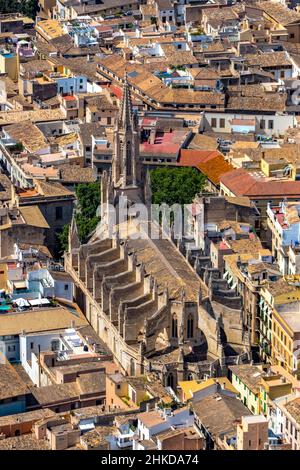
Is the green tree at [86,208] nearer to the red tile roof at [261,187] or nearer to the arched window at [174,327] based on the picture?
the red tile roof at [261,187]

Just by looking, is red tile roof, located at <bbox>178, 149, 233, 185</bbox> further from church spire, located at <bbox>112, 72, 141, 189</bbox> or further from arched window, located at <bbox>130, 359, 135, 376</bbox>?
arched window, located at <bbox>130, 359, 135, 376</bbox>

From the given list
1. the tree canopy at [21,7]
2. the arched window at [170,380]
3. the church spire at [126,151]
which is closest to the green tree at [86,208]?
the church spire at [126,151]

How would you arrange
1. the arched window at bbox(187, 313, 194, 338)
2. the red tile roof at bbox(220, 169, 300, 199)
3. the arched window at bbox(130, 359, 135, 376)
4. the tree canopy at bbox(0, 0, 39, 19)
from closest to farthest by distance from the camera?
the arched window at bbox(187, 313, 194, 338), the arched window at bbox(130, 359, 135, 376), the red tile roof at bbox(220, 169, 300, 199), the tree canopy at bbox(0, 0, 39, 19)

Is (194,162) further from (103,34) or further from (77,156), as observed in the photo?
(103,34)

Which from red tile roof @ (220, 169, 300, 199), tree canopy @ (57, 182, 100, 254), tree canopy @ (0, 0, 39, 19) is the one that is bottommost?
tree canopy @ (57, 182, 100, 254)

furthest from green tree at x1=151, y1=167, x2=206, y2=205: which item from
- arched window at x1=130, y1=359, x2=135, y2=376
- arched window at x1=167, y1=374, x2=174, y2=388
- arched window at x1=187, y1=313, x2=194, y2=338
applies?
arched window at x1=167, y1=374, x2=174, y2=388

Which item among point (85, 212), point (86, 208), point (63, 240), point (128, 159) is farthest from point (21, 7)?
point (128, 159)

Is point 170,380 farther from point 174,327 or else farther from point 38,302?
point 38,302

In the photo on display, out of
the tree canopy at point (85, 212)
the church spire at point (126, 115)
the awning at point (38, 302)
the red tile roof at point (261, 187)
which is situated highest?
the church spire at point (126, 115)
